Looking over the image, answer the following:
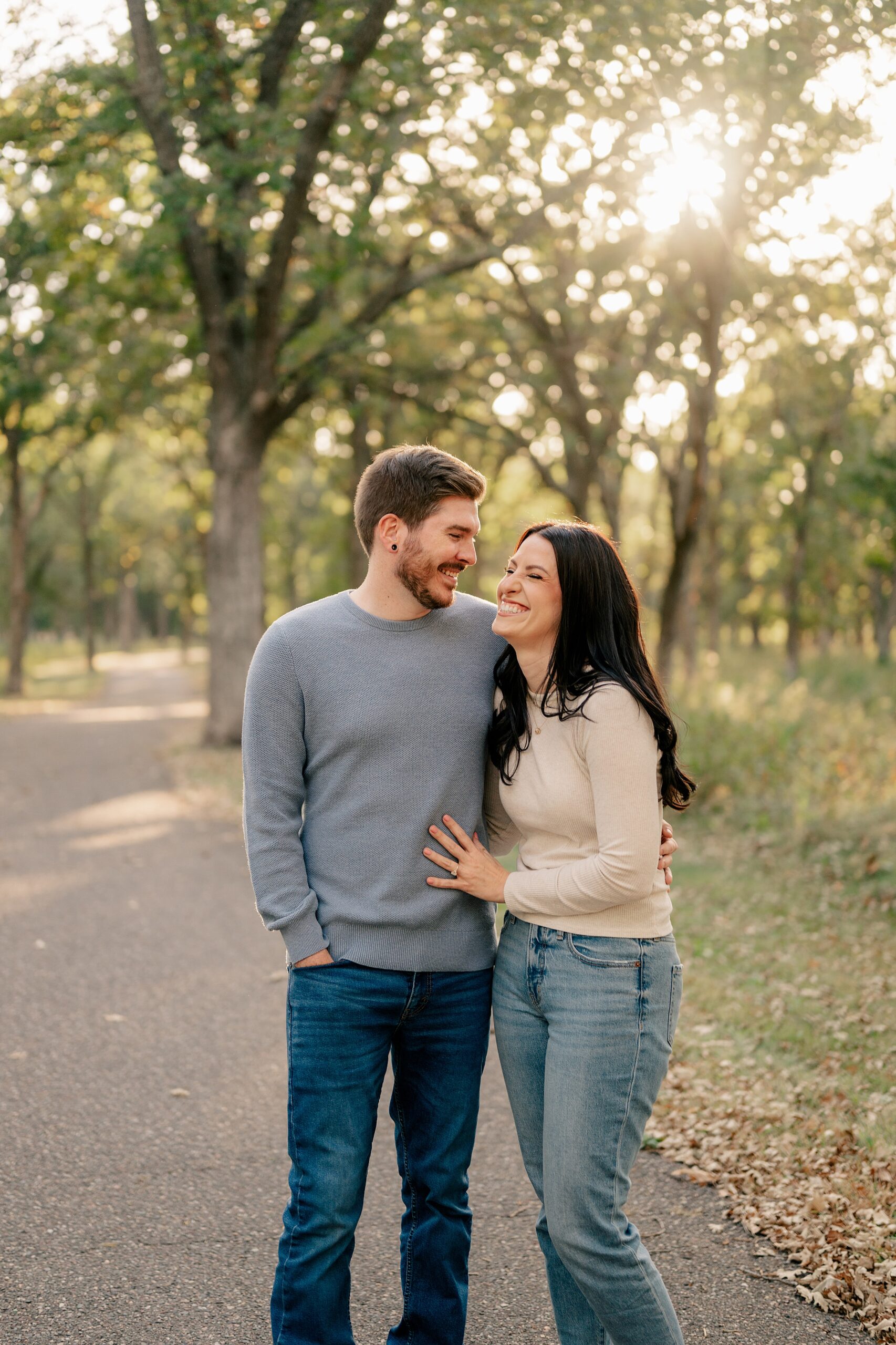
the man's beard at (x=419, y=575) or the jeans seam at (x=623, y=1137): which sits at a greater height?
the man's beard at (x=419, y=575)

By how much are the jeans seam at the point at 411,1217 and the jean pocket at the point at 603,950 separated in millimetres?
632

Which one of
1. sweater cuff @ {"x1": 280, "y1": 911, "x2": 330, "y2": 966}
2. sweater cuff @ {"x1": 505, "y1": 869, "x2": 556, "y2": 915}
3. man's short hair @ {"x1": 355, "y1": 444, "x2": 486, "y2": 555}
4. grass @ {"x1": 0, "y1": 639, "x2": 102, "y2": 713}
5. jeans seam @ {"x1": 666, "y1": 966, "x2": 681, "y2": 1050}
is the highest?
man's short hair @ {"x1": 355, "y1": 444, "x2": 486, "y2": 555}

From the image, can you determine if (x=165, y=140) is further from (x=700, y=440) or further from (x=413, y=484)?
(x=413, y=484)

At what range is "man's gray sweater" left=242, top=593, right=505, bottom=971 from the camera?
269 centimetres

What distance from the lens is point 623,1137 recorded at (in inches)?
98.6

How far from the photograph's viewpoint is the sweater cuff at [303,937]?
2.66m

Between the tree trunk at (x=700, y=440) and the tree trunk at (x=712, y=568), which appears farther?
the tree trunk at (x=712, y=568)

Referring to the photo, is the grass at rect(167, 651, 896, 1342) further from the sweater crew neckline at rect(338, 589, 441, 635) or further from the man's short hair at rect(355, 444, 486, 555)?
the man's short hair at rect(355, 444, 486, 555)

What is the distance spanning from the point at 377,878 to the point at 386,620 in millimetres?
609

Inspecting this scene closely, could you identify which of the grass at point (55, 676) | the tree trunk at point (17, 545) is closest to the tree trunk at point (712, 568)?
the tree trunk at point (17, 545)

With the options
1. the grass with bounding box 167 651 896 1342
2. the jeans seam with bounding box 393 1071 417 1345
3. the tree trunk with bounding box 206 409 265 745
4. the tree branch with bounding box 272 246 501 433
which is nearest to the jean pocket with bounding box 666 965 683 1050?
the jeans seam with bounding box 393 1071 417 1345

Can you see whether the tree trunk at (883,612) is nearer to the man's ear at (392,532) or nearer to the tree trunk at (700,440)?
the tree trunk at (700,440)

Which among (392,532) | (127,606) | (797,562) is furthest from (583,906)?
(127,606)

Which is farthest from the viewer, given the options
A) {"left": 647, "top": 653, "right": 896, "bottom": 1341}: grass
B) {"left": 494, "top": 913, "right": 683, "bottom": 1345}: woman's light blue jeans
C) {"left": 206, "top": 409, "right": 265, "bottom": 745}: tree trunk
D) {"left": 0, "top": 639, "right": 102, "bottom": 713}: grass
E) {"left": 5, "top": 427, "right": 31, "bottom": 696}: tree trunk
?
{"left": 0, "top": 639, "right": 102, "bottom": 713}: grass
